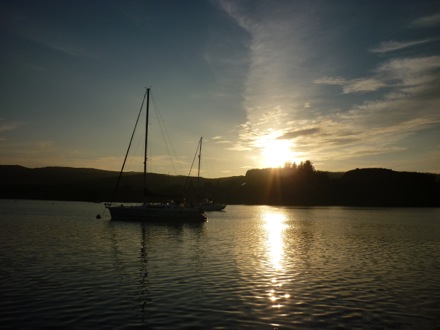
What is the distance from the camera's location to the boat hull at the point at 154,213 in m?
73.6

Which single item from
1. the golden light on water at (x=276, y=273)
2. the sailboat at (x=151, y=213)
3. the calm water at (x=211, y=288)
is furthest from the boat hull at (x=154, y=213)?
the calm water at (x=211, y=288)

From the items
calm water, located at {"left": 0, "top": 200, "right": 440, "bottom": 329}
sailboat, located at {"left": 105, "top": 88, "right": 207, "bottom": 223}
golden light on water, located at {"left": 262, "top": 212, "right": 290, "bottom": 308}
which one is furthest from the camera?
sailboat, located at {"left": 105, "top": 88, "right": 207, "bottom": 223}

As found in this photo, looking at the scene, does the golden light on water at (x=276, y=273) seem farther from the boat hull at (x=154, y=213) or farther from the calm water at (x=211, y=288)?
the boat hull at (x=154, y=213)

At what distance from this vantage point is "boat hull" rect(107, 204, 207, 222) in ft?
241

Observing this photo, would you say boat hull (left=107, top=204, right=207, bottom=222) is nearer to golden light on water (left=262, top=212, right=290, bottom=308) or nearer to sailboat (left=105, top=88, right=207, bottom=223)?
sailboat (left=105, top=88, right=207, bottom=223)

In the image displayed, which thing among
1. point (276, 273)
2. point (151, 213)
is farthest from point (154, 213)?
point (276, 273)

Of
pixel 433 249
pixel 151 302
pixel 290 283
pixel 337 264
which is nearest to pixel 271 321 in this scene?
pixel 151 302

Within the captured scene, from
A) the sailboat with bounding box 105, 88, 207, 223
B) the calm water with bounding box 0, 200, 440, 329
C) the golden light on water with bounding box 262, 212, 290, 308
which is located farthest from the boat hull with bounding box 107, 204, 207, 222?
the calm water with bounding box 0, 200, 440, 329

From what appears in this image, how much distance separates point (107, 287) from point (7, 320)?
6.43m

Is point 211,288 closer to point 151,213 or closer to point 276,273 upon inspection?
point 276,273

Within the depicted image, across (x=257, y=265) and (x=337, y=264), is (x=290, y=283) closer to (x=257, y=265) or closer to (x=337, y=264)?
(x=257, y=265)

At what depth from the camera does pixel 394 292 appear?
71.7ft

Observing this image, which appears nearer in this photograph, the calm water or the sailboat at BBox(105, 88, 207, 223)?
the calm water

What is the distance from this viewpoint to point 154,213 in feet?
242
